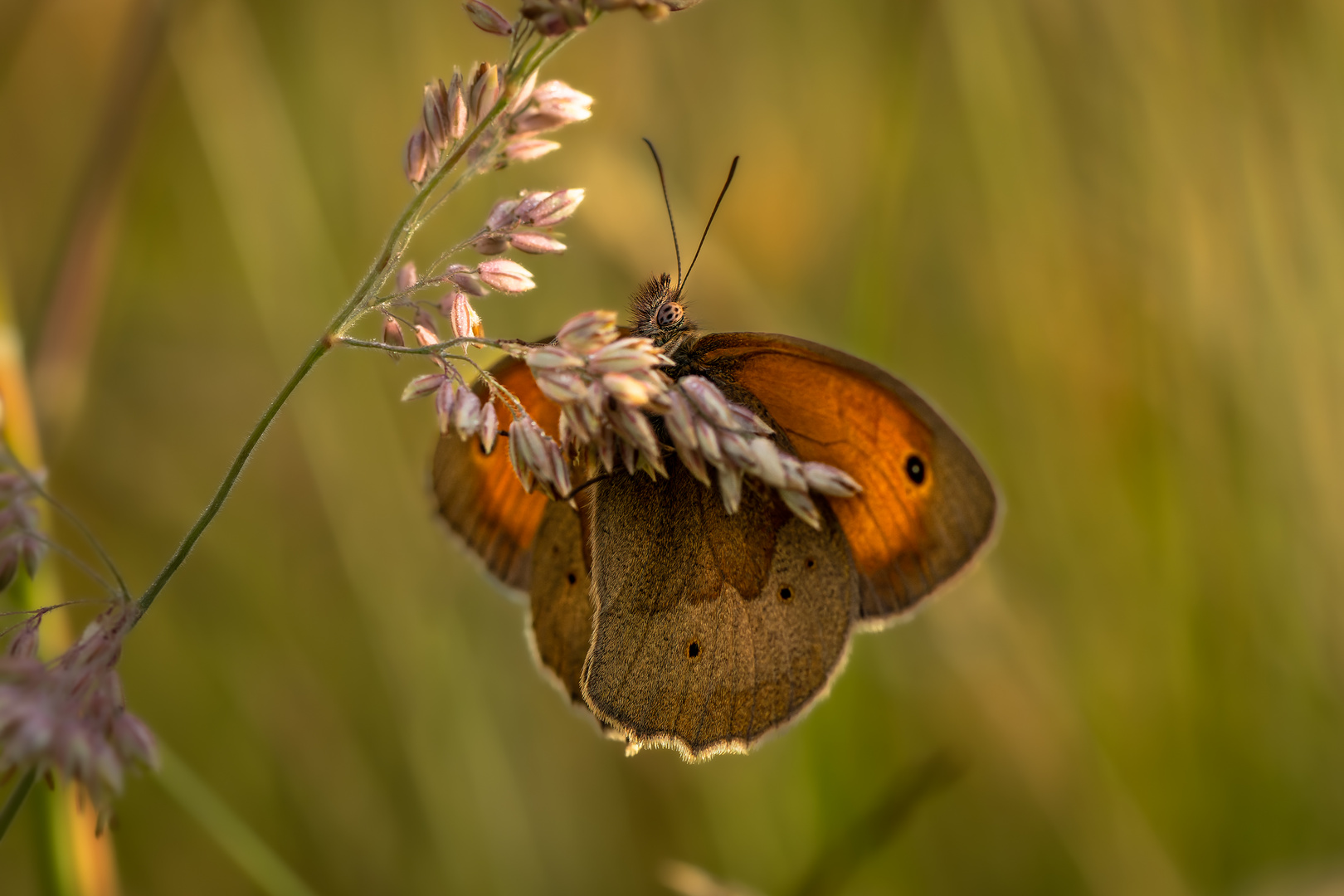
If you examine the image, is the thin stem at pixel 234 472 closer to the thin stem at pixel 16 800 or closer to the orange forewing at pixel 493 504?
the thin stem at pixel 16 800

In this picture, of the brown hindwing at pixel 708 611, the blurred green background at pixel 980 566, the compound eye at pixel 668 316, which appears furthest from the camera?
the blurred green background at pixel 980 566

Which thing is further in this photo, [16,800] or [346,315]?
[346,315]

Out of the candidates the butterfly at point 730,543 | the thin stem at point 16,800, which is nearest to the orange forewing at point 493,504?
the butterfly at point 730,543

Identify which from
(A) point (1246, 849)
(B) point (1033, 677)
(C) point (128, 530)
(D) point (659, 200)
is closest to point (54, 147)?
(C) point (128, 530)

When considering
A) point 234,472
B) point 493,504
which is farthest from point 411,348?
point 493,504

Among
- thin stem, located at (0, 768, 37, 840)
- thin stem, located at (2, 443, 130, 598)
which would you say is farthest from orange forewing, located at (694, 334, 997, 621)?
thin stem, located at (0, 768, 37, 840)

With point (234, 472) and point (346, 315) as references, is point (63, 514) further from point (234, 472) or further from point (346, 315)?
point (346, 315)

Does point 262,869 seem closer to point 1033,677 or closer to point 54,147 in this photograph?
→ point 1033,677
